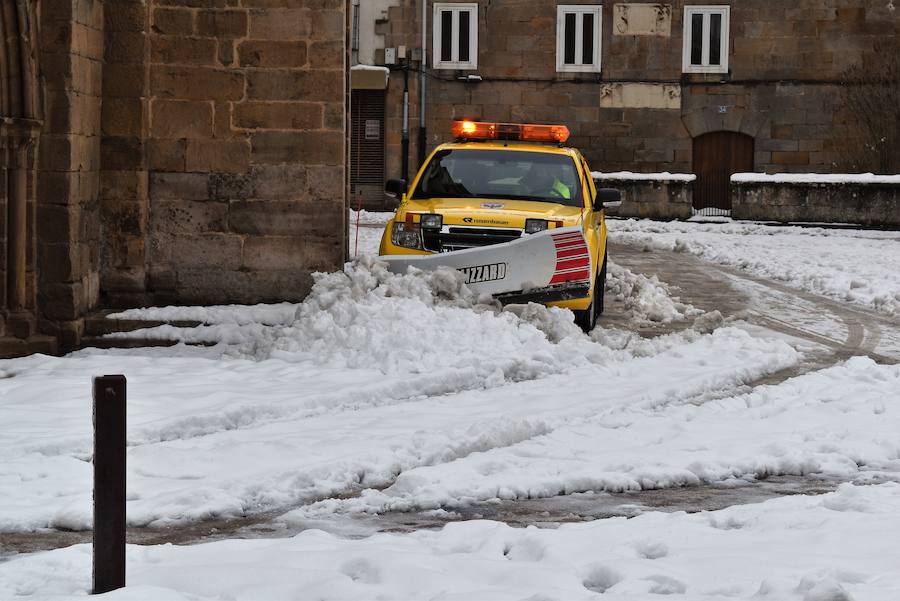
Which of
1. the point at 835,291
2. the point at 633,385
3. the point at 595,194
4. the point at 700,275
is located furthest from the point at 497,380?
the point at 700,275

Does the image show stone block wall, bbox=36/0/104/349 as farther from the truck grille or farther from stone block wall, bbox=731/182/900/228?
stone block wall, bbox=731/182/900/228

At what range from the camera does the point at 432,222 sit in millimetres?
12336

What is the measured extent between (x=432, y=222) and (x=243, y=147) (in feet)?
5.55

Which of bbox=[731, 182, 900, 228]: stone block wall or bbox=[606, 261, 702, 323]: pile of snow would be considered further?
bbox=[731, 182, 900, 228]: stone block wall

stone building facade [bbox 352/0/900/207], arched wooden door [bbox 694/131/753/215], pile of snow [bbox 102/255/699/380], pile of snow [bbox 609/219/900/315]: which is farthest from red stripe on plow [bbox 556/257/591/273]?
arched wooden door [bbox 694/131/753/215]

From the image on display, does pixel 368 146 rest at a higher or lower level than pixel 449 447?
higher

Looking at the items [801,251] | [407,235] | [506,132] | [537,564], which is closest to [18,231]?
[407,235]

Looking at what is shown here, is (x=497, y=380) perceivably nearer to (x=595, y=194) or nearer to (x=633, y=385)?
(x=633, y=385)

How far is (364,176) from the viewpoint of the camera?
3459cm

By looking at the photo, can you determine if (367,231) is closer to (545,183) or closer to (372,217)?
(372,217)

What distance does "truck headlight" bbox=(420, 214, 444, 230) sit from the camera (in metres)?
12.3

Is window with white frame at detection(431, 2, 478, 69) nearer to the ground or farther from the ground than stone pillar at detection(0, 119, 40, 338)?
farther from the ground

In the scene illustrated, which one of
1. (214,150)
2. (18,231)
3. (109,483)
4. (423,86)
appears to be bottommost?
(109,483)

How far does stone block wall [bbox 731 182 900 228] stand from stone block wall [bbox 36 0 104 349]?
18.9 meters
